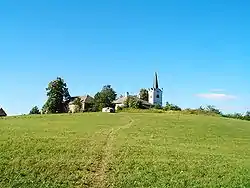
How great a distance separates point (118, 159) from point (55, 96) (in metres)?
109

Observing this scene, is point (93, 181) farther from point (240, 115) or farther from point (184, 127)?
point (240, 115)

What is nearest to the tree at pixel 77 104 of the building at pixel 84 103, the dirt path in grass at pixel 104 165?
the building at pixel 84 103

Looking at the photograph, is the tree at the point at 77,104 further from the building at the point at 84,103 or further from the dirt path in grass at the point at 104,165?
the dirt path in grass at the point at 104,165

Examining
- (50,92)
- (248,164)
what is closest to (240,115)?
(50,92)

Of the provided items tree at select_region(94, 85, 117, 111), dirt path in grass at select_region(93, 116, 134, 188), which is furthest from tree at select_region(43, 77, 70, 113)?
dirt path in grass at select_region(93, 116, 134, 188)

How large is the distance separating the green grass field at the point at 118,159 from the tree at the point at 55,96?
285 feet

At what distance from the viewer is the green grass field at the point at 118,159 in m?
31.8

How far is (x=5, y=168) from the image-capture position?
3353cm

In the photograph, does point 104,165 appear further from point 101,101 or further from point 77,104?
point 101,101

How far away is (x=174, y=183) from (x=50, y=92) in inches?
4588

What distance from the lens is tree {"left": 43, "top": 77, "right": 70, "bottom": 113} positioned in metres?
143

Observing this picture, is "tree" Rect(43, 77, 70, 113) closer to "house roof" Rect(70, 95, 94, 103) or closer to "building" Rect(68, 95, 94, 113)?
"building" Rect(68, 95, 94, 113)

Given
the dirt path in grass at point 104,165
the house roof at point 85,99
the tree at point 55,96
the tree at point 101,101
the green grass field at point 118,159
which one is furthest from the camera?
the house roof at point 85,99

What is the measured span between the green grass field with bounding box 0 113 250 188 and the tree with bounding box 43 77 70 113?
86798 millimetres
